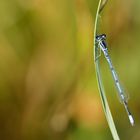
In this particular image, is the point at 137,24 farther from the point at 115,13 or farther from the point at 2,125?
the point at 2,125

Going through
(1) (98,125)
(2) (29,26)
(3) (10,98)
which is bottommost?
(1) (98,125)

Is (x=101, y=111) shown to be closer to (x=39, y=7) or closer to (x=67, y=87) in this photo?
(x=67, y=87)

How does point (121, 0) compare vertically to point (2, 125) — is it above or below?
above

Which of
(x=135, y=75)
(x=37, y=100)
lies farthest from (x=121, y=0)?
(x=37, y=100)

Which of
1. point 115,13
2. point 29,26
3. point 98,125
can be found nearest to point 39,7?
point 29,26

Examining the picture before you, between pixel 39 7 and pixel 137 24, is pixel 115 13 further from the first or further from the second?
pixel 39 7

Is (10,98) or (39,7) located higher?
Answer: (39,7)
